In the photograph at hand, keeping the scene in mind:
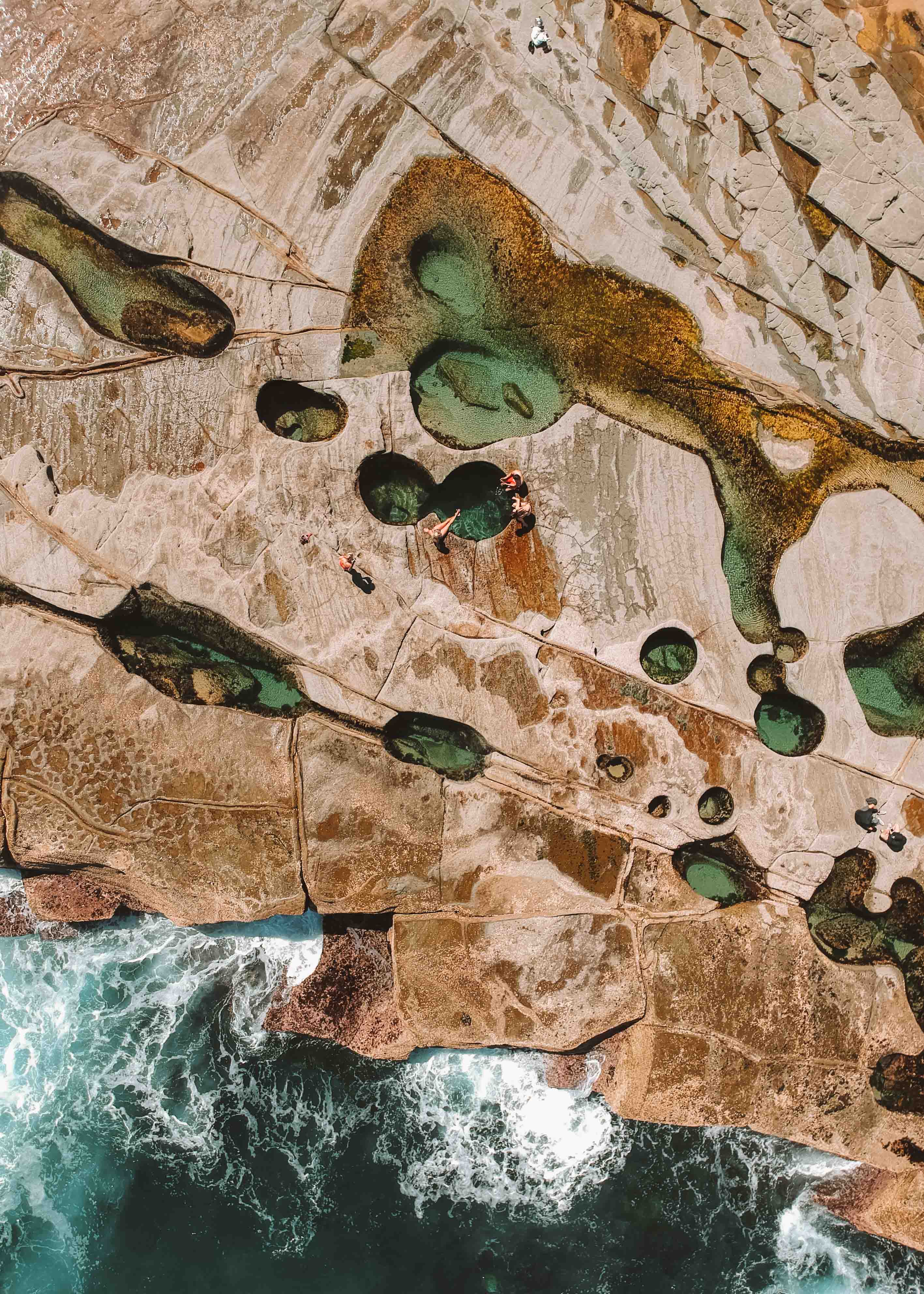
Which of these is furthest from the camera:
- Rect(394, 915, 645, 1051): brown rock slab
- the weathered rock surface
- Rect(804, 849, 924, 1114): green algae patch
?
Rect(804, 849, 924, 1114): green algae patch

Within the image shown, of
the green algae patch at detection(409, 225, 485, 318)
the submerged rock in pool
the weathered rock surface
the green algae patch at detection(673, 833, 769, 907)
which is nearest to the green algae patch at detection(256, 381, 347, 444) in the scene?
the submerged rock in pool

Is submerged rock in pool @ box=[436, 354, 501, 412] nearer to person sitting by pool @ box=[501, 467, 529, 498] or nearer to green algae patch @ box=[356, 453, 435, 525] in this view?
person sitting by pool @ box=[501, 467, 529, 498]

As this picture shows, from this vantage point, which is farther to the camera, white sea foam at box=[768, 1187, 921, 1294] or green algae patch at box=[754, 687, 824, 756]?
white sea foam at box=[768, 1187, 921, 1294]

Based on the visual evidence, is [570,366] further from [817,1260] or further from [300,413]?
[817,1260]

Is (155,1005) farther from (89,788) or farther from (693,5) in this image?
(693,5)

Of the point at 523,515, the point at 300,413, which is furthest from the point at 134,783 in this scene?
the point at 523,515

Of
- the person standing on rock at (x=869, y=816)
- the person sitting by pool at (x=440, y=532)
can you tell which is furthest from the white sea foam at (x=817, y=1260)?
the person sitting by pool at (x=440, y=532)

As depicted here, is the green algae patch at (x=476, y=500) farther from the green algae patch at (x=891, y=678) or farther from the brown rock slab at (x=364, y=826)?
the green algae patch at (x=891, y=678)

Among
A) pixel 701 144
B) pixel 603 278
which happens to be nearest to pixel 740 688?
pixel 603 278

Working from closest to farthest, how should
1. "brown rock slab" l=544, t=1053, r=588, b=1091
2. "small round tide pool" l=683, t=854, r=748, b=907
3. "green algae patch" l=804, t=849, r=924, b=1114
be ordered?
1. "green algae patch" l=804, t=849, r=924, b=1114
2. "small round tide pool" l=683, t=854, r=748, b=907
3. "brown rock slab" l=544, t=1053, r=588, b=1091
